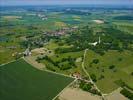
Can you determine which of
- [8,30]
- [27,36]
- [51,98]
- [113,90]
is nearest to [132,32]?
[27,36]

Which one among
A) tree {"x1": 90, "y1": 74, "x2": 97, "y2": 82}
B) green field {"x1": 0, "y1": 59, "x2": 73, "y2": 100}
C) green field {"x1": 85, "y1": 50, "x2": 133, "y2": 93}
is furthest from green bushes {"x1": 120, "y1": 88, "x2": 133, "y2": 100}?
green field {"x1": 0, "y1": 59, "x2": 73, "y2": 100}

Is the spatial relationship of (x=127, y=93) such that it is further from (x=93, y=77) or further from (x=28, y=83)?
(x=28, y=83)

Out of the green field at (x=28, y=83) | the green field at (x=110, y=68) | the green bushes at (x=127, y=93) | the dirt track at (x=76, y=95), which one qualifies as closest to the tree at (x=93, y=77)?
the green field at (x=110, y=68)

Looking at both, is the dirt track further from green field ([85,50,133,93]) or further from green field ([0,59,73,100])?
green field ([85,50,133,93])

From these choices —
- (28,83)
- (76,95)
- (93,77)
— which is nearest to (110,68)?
(93,77)

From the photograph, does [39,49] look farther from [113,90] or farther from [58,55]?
[113,90]

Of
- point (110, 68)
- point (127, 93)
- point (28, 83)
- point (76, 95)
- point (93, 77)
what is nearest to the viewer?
point (76, 95)

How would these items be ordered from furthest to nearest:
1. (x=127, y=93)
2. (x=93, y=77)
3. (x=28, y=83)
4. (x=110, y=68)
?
(x=110, y=68)
(x=93, y=77)
(x=28, y=83)
(x=127, y=93)
